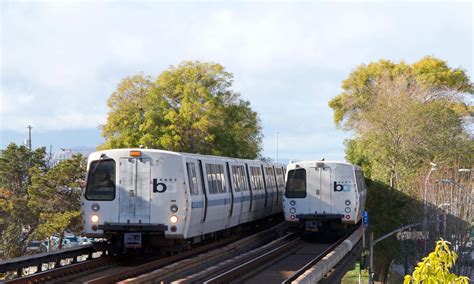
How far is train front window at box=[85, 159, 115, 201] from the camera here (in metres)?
18.5

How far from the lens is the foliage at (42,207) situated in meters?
39.5

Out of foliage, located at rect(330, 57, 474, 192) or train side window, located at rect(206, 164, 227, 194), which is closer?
train side window, located at rect(206, 164, 227, 194)

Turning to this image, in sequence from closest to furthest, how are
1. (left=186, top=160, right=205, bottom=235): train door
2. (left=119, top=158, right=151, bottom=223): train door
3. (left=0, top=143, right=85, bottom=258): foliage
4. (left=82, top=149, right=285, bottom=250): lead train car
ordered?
1. (left=82, top=149, right=285, bottom=250): lead train car
2. (left=119, top=158, right=151, bottom=223): train door
3. (left=186, top=160, right=205, bottom=235): train door
4. (left=0, top=143, right=85, bottom=258): foliage

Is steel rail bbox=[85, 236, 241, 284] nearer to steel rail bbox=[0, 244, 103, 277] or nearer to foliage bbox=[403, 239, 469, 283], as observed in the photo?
steel rail bbox=[0, 244, 103, 277]

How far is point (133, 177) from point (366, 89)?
39166 mm

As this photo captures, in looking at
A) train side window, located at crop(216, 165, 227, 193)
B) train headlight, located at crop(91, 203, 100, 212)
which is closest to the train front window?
train headlight, located at crop(91, 203, 100, 212)

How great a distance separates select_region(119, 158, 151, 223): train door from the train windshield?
8.00m

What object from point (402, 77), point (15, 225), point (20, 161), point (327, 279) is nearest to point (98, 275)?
point (327, 279)

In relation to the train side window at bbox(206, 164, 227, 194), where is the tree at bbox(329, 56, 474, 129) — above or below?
above

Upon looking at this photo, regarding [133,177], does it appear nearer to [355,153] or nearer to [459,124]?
[459,124]

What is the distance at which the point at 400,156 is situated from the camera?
154 feet

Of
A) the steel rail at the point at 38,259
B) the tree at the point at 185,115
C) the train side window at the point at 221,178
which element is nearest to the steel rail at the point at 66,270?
the steel rail at the point at 38,259

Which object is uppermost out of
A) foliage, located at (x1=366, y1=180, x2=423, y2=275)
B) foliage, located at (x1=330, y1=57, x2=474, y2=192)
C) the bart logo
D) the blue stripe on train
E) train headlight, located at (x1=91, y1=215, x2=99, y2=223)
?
foliage, located at (x1=330, y1=57, x2=474, y2=192)

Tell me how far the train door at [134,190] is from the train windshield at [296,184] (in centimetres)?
800
